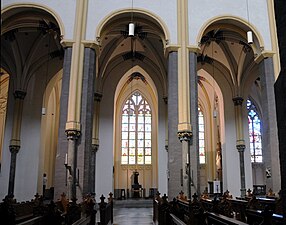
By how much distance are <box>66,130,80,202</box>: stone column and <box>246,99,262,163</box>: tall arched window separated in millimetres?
20099

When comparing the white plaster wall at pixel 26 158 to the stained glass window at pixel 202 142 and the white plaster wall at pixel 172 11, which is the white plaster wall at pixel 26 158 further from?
the stained glass window at pixel 202 142

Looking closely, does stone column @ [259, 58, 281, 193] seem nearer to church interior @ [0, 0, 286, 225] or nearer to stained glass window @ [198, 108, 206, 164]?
church interior @ [0, 0, 286, 225]

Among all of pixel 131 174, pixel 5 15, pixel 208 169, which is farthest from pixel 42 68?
pixel 208 169

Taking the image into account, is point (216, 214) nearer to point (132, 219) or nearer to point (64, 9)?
point (132, 219)

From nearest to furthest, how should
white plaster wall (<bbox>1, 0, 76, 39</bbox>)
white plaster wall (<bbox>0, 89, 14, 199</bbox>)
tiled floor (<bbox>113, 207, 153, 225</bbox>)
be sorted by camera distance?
tiled floor (<bbox>113, 207, 153, 225</bbox>) < white plaster wall (<bbox>1, 0, 76, 39</bbox>) < white plaster wall (<bbox>0, 89, 14, 199</bbox>)

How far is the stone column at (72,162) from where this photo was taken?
13367 mm

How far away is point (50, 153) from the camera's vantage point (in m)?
25.9

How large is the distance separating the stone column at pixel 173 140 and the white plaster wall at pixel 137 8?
136cm

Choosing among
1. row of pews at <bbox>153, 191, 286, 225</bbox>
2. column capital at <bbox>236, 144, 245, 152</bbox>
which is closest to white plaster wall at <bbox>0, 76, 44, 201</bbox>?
row of pews at <bbox>153, 191, 286, 225</bbox>

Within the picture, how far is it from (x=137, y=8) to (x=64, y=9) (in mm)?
3386

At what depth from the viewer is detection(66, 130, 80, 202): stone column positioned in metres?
13.4

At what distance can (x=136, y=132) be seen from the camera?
29.7 metres

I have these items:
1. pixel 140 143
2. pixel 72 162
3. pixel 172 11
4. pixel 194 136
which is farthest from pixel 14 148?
pixel 140 143

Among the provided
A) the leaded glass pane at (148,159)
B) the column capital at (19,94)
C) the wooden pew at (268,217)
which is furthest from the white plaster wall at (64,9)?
the leaded glass pane at (148,159)
